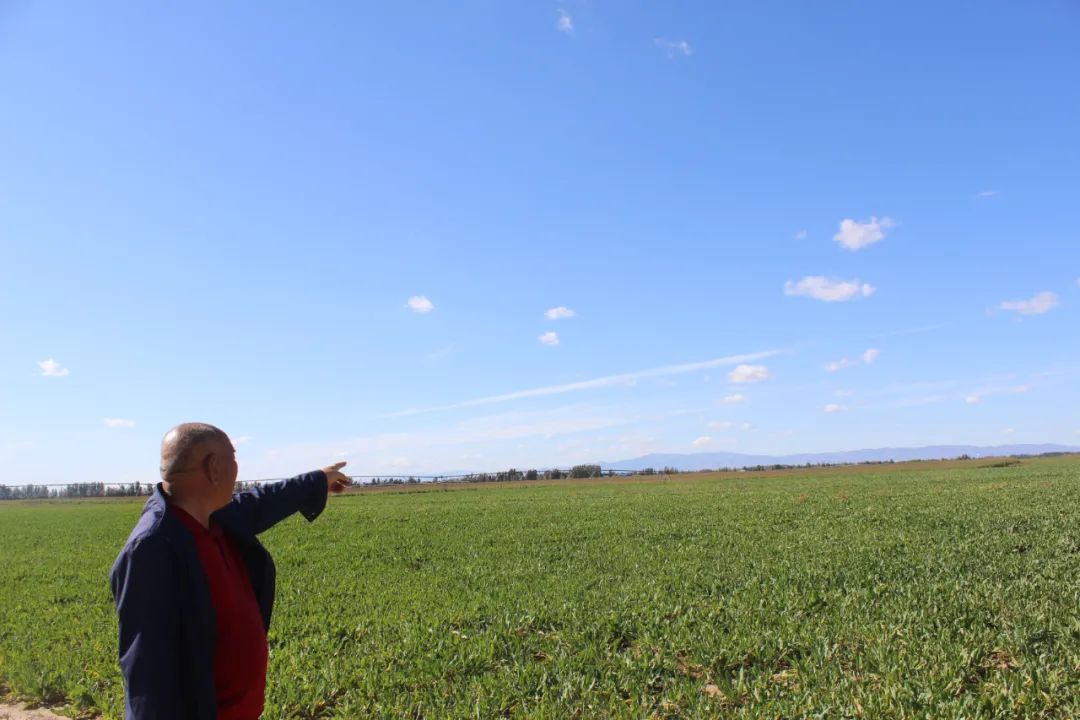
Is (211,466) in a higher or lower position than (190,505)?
higher

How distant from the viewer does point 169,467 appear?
279 cm

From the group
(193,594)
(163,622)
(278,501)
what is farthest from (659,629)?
(163,622)

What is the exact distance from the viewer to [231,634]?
293 centimetres

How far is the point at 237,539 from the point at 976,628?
738cm

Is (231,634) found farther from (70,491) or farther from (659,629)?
(70,491)

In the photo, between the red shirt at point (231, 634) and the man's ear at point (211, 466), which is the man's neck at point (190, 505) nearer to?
the red shirt at point (231, 634)

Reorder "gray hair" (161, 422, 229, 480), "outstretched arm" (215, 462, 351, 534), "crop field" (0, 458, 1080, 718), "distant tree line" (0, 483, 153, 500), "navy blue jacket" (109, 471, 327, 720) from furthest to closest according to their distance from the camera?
"distant tree line" (0, 483, 153, 500), "crop field" (0, 458, 1080, 718), "outstretched arm" (215, 462, 351, 534), "gray hair" (161, 422, 229, 480), "navy blue jacket" (109, 471, 327, 720)

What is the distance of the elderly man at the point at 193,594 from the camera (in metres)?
2.51

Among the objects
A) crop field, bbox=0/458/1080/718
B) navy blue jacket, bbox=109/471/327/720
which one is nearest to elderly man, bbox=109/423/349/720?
navy blue jacket, bbox=109/471/327/720

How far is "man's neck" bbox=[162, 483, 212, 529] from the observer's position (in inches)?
112

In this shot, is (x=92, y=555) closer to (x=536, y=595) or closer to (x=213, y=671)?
(x=536, y=595)

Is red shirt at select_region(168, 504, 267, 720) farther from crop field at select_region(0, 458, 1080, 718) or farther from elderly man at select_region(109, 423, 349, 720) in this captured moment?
crop field at select_region(0, 458, 1080, 718)

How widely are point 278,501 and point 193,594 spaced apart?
46.1 inches

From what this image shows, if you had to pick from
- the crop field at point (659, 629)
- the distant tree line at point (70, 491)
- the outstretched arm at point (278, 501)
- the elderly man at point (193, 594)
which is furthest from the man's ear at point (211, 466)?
the distant tree line at point (70, 491)
